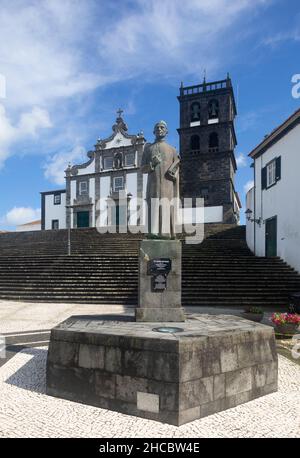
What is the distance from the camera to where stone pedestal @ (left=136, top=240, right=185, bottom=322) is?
228 inches

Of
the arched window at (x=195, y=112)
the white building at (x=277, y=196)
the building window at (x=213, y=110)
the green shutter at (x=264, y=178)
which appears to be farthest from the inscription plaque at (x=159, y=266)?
the arched window at (x=195, y=112)

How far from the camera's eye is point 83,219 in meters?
34.1

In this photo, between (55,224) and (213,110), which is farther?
(55,224)

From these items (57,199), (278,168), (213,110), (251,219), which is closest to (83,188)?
(57,199)

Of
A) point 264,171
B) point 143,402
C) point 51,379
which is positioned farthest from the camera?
point 264,171

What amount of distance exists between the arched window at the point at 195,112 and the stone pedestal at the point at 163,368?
3475cm

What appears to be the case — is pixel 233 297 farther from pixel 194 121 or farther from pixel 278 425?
pixel 194 121

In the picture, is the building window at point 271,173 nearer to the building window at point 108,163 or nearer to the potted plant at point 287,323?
the potted plant at point 287,323

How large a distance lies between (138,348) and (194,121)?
35756 mm

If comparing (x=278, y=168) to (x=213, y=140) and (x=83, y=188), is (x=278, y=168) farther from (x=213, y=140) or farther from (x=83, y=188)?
(x=83, y=188)

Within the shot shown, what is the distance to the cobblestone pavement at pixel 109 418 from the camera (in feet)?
12.2

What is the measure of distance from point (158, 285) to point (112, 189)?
28.6 meters
